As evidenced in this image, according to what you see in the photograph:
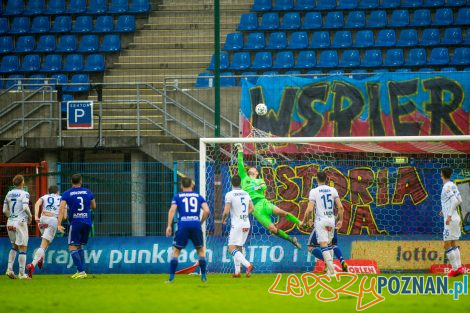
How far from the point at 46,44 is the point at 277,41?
714cm

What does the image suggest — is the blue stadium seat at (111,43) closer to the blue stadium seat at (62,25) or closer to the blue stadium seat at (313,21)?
the blue stadium seat at (62,25)

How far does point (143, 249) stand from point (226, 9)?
39.0 feet

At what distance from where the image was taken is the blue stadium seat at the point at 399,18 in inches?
1117

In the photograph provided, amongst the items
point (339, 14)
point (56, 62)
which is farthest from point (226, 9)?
point (56, 62)

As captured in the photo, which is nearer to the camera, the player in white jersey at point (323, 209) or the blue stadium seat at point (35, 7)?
the player in white jersey at point (323, 209)

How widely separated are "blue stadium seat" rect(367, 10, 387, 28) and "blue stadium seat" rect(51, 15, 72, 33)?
9184mm

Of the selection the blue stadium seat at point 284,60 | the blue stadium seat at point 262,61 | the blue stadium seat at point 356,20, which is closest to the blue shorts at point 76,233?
the blue stadium seat at point 262,61

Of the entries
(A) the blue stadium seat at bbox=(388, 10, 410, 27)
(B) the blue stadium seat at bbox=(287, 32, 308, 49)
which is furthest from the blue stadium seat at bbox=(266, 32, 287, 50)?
(A) the blue stadium seat at bbox=(388, 10, 410, 27)

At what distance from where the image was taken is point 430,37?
1092 inches

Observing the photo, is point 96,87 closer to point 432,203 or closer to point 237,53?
point 237,53

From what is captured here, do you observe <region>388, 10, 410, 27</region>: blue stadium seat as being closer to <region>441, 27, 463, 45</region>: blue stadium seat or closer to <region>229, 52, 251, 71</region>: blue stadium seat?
<region>441, 27, 463, 45</region>: blue stadium seat

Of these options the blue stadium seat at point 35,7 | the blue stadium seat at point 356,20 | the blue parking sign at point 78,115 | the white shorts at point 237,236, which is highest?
the blue stadium seat at point 35,7

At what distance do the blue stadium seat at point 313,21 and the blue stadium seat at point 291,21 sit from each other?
0.21 meters

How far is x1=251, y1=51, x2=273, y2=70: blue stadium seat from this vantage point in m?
27.2
